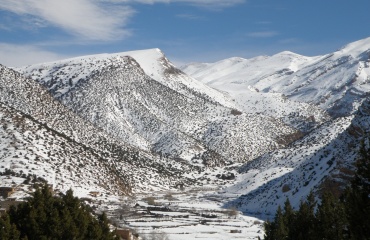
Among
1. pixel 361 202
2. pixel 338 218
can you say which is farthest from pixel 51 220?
pixel 361 202

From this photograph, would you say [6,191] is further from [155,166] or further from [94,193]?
[155,166]

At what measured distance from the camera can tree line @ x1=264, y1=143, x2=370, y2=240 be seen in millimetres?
13898

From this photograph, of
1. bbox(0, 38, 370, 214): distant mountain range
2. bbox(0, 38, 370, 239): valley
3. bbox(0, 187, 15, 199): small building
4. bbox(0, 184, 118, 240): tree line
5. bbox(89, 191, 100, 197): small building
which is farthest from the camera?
bbox(89, 191, 100, 197): small building

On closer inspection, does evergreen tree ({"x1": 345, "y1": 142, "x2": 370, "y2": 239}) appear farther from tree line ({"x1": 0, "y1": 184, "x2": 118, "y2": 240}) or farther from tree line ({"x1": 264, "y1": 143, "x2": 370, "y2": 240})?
tree line ({"x1": 0, "y1": 184, "x2": 118, "y2": 240})

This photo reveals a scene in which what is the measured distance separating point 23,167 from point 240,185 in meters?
65.3

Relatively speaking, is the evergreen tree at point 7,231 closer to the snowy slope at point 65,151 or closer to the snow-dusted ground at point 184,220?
the snow-dusted ground at point 184,220

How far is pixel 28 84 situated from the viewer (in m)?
134

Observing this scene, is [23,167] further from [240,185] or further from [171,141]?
[171,141]

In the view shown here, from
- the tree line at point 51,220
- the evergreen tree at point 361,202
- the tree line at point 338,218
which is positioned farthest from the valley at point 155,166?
the evergreen tree at point 361,202

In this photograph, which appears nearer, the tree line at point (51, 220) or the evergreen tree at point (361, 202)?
the evergreen tree at point (361, 202)

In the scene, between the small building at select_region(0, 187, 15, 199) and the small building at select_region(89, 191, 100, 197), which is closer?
the small building at select_region(0, 187, 15, 199)

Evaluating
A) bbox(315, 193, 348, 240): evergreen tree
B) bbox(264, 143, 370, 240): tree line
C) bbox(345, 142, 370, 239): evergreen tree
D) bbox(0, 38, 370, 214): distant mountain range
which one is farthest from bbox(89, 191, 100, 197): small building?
bbox(345, 142, 370, 239): evergreen tree

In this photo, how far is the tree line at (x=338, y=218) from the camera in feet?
45.6

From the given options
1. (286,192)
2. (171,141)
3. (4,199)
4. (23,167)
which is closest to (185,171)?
(171,141)
